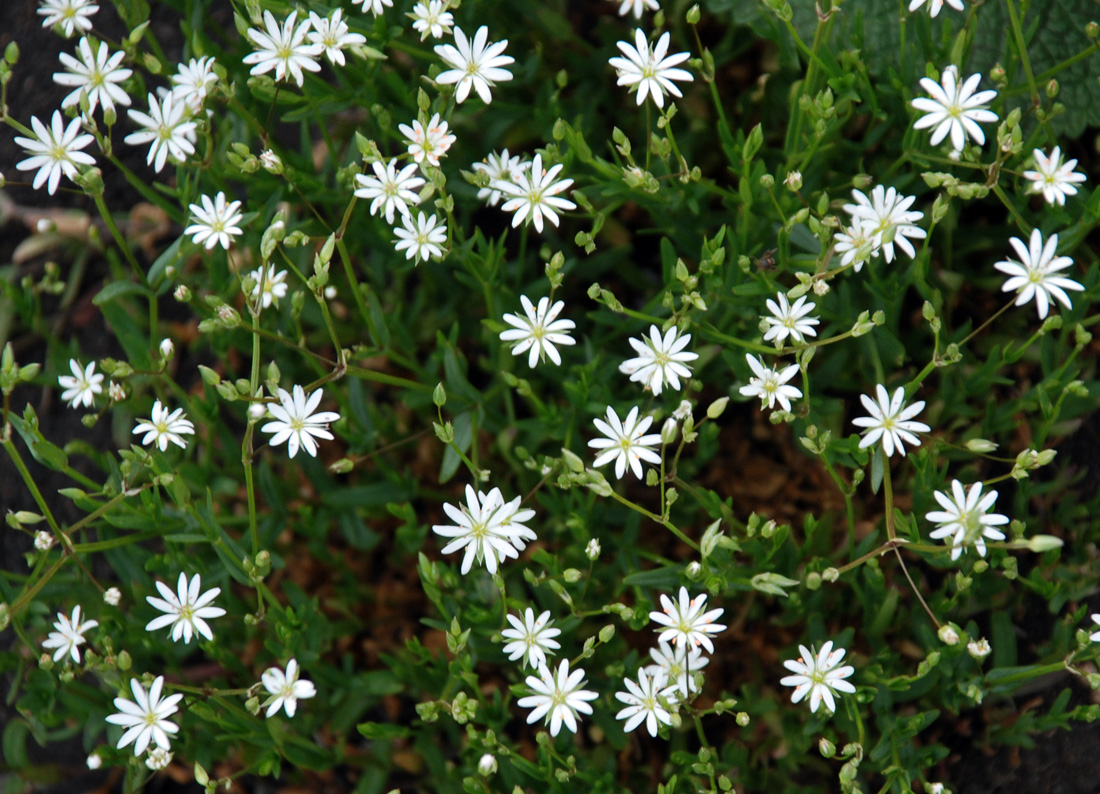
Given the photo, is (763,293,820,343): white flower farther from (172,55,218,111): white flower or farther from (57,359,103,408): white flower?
(57,359,103,408): white flower

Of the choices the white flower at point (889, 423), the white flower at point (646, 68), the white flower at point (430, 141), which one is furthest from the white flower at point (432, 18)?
the white flower at point (889, 423)

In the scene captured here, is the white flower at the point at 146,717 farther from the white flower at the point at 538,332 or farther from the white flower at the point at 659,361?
the white flower at the point at 659,361

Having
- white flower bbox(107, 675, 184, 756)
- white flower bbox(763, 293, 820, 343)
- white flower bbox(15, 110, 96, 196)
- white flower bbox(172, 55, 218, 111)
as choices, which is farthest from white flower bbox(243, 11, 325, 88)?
white flower bbox(107, 675, 184, 756)

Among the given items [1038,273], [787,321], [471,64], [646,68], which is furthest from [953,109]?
[471,64]

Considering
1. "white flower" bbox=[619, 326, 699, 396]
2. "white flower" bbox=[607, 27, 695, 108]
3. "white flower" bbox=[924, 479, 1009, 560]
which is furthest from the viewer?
"white flower" bbox=[607, 27, 695, 108]

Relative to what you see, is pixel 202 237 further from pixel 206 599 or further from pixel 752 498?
pixel 752 498

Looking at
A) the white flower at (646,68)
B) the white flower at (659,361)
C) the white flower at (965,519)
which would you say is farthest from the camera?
the white flower at (646,68)
